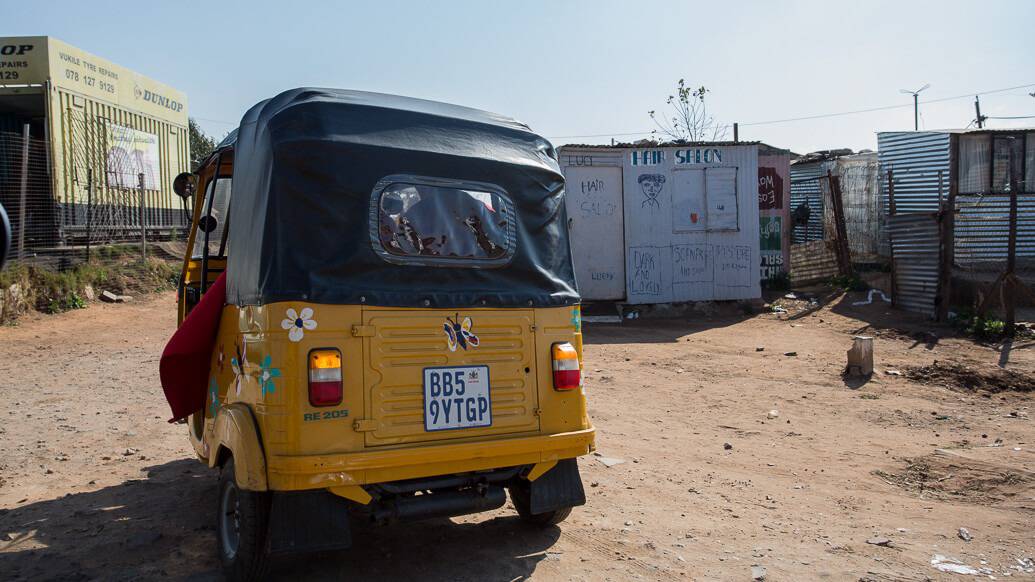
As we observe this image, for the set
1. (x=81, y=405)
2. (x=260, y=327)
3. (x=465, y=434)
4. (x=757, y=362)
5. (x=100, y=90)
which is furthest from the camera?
(x=100, y=90)

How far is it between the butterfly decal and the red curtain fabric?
4.36 feet

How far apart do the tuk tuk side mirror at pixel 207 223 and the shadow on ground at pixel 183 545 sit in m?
1.80

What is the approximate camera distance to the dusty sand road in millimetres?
4031

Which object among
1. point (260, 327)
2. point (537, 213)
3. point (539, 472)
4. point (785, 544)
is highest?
point (537, 213)

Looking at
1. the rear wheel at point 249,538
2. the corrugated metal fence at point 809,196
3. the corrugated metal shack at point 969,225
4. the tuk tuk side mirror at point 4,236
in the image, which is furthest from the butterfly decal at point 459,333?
the corrugated metal fence at point 809,196

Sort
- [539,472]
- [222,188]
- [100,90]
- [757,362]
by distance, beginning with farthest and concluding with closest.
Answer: [100,90] → [757,362] → [222,188] → [539,472]

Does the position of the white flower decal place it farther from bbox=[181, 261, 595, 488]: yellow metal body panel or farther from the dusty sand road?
the dusty sand road

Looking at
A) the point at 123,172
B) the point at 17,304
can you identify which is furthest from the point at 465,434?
the point at 123,172

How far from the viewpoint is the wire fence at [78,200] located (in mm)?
13898

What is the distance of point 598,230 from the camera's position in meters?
14.5

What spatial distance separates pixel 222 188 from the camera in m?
5.01

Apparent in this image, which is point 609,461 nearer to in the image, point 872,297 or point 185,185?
point 185,185

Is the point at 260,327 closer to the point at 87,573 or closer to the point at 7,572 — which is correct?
the point at 87,573

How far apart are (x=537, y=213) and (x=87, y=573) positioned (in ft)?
9.79
